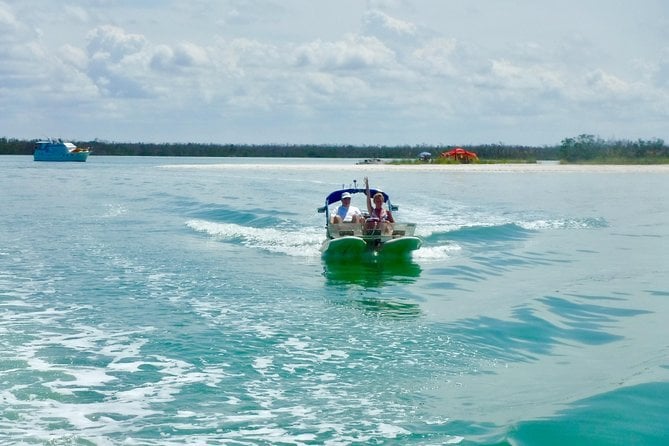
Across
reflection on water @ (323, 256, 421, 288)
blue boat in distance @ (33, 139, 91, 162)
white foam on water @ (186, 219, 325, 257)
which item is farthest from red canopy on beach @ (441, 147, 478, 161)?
reflection on water @ (323, 256, 421, 288)

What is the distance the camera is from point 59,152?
111 metres

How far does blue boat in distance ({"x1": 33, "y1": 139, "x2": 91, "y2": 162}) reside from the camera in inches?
4358

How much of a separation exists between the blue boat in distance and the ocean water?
88.3 metres

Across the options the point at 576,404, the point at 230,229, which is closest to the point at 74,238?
the point at 230,229

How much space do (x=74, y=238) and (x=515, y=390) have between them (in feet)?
58.2

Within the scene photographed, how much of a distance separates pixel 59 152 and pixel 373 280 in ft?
333

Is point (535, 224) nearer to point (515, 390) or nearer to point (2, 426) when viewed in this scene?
point (515, 390)

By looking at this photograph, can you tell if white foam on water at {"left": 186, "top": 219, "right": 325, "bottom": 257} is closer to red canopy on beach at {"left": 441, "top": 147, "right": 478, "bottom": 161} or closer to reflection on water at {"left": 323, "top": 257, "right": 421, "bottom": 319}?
reflection on water at {"left": 323, "top": 257, "right": 421, "bottom": 319}

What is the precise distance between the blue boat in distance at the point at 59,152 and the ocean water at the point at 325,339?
8831cm

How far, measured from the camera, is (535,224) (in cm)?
2986

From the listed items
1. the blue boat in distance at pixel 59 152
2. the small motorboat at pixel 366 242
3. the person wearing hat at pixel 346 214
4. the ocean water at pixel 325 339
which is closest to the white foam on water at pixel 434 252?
the ocean water at pixel 325 339

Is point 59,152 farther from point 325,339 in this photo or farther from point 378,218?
point 325,339

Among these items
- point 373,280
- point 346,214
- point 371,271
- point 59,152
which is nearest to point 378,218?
point 346,214

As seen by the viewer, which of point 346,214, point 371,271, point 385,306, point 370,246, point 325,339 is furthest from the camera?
point 346,214
